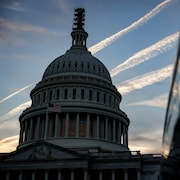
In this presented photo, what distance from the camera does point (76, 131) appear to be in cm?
7438

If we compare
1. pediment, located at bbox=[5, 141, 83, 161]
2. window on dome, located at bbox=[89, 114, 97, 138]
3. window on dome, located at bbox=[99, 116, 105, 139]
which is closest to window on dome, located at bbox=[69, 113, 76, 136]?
window on dome, located at bbox=[89, 114, 97, 138]

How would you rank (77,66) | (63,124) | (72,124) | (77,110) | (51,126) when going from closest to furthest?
(77,110), (72,124), (63,124), (51,126), (77,66)

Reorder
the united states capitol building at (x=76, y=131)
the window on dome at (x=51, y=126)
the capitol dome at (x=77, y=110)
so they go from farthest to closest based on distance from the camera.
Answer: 1. the window on dome at (x=51, y=126)
2. the capitol dome at (x=77, y=110)
3. the united states capitol building at (x=76, y=131)

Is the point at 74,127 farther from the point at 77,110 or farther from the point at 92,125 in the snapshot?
the point at 92,125

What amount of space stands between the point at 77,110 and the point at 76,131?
17.0ft

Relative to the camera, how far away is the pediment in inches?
2347

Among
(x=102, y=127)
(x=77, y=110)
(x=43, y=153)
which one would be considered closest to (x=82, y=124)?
(x=77, y=110)

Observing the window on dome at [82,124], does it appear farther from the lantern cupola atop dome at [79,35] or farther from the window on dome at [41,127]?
the lantern cupola atop dome at [79,35]

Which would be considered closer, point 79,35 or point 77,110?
point 77,110

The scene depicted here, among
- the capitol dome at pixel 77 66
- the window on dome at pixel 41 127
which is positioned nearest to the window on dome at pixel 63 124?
the window on dome at pixel 41 127

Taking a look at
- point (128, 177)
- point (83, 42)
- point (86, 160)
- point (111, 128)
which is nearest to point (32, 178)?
point (86, 160)

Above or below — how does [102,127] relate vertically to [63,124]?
below

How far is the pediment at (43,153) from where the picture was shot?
196 ft

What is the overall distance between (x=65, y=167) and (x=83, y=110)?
67.6 ft
